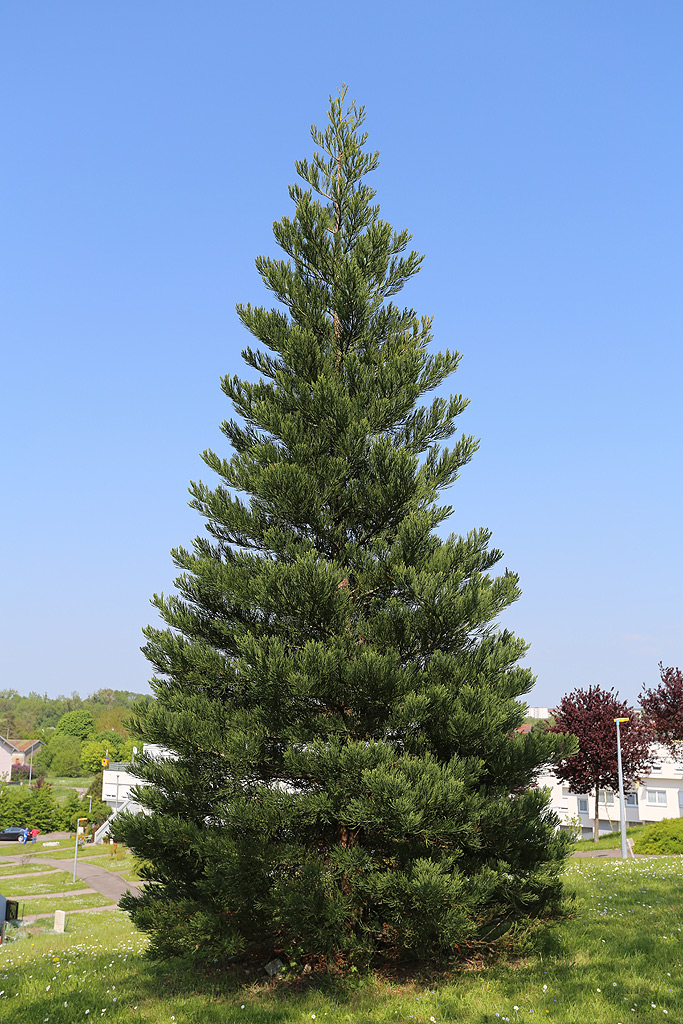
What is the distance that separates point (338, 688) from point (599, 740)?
26008 millimetres

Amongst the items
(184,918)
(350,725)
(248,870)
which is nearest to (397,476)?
(350,725)

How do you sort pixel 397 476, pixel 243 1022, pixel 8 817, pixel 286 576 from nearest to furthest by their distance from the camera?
pixel 243 1022 → pixel 286 576 → pixel 397 476 → pixel 8 817

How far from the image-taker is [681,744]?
3603cm

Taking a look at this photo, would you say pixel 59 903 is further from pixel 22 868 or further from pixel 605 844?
pixel 605 844

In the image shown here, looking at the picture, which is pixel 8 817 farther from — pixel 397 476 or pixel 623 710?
pixel 397 476

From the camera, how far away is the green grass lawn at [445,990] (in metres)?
8.09

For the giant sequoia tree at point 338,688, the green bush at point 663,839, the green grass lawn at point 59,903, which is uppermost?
the giant sequoia tree at point 338,688

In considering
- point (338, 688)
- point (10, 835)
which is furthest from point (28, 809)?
point (338, 688)

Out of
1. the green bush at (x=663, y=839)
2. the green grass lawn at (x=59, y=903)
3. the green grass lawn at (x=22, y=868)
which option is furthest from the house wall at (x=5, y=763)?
the green bush at (x=663, y=839)

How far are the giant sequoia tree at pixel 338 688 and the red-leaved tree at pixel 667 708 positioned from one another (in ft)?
88.6

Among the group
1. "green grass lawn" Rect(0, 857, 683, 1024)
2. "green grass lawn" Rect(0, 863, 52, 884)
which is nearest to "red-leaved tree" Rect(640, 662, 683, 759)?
"green grass lawn" Rect(0, 857, 683, 1024)

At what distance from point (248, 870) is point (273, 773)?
1404 mm

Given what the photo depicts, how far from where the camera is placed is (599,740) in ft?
106

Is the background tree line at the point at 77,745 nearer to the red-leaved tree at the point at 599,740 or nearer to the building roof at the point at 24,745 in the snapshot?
the building roof at the point at 24,745
